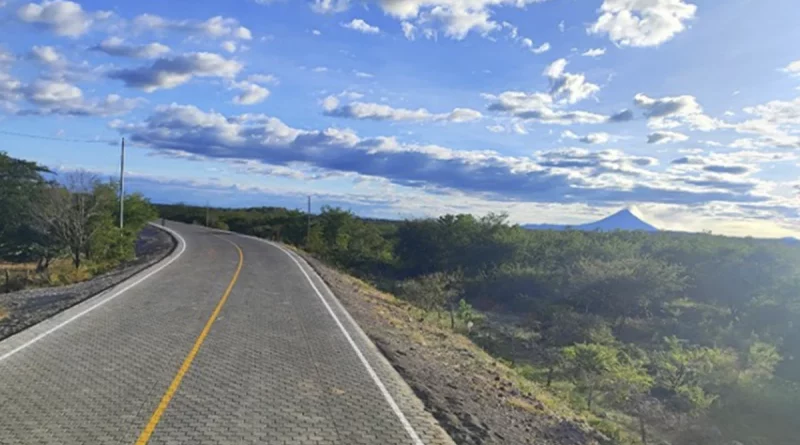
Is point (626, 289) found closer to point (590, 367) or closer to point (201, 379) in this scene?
point (590, 367)

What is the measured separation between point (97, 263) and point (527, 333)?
2624cm

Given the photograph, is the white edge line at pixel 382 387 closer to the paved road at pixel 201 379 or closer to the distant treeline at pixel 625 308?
the paved road at pixel 201 379

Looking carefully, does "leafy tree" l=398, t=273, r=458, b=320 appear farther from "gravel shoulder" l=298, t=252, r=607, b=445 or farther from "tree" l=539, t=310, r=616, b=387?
"gravel shoulder" l=298, t=252, r=607, b=445

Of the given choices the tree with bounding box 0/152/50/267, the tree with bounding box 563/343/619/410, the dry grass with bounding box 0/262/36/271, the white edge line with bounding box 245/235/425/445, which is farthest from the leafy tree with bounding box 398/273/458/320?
the dry grass with bounding box 0/262/36/271

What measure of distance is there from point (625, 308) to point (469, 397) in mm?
31599

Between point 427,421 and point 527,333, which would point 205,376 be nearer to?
point 427,421

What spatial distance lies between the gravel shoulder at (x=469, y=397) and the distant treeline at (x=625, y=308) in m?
2.50

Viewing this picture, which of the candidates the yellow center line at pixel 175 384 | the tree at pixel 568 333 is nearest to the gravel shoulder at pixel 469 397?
the yellow center line at pixel 175 384

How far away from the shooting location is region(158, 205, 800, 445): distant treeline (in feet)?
71.6

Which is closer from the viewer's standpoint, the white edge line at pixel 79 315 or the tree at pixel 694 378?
the white edge line at pixel 79 315

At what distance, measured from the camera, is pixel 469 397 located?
1211 centimetres

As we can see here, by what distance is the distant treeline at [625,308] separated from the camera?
71.6ft

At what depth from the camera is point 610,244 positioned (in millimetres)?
58125

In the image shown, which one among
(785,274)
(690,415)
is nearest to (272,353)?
(690,415)
